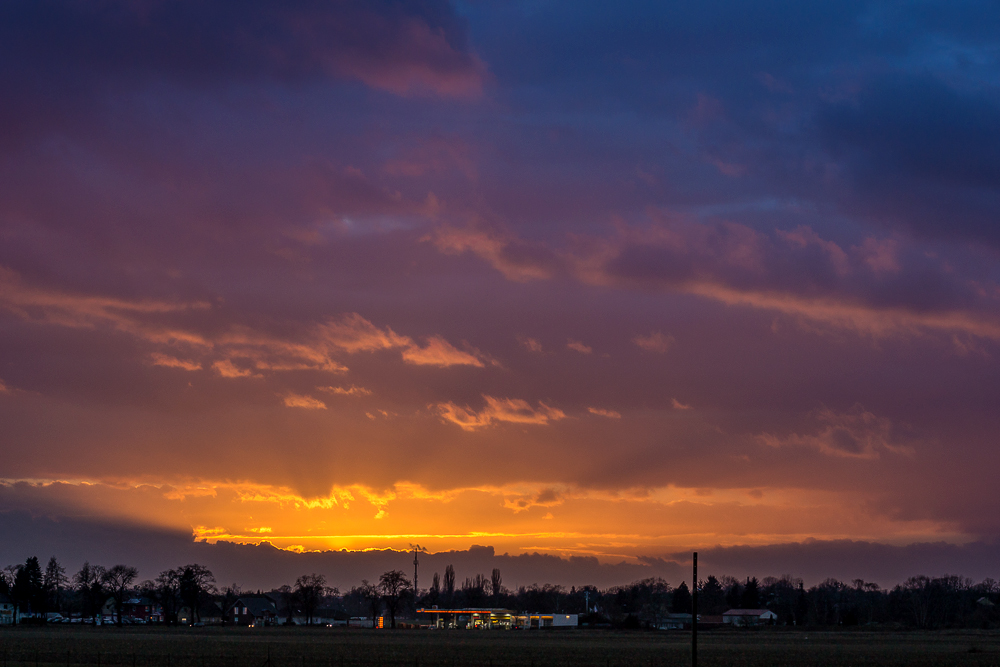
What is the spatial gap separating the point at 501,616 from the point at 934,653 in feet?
397

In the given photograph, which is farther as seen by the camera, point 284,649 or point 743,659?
point 284,649

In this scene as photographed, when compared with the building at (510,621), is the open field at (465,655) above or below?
above

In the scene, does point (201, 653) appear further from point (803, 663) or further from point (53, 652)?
point (803, 663)

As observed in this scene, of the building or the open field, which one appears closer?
the open field

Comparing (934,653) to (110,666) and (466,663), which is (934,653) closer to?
(466,663)

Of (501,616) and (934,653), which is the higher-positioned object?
(934,653)

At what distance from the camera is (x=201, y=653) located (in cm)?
8250

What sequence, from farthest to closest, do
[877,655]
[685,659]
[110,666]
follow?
[877,655]
[685,659]
[110,666]

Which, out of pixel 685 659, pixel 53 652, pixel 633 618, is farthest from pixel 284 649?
pixel 633 618

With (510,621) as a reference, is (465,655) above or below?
above

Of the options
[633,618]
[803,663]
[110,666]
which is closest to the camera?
[110,666]

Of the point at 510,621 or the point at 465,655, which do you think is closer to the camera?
the point at 465,655

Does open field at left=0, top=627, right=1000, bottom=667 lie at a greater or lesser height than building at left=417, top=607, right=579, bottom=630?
greater

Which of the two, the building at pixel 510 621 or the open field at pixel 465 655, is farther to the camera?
the building at pixel 510 621
